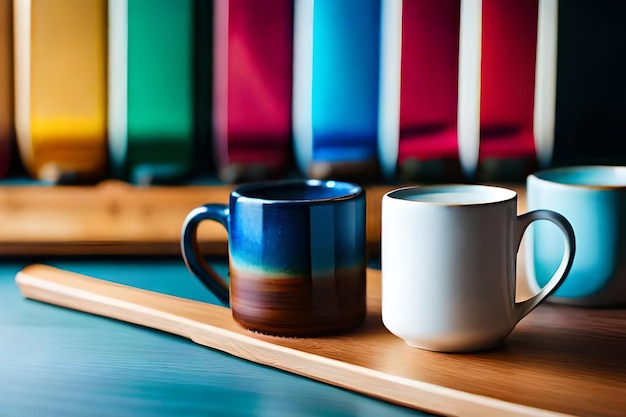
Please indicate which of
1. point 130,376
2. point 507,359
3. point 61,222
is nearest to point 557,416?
point 507,359

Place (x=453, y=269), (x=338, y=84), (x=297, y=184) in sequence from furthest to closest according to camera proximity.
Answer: (x=338, y=84) → (x=297, y=184) → (x=453, y=269)

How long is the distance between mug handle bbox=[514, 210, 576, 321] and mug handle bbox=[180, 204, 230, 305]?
7.6 inches

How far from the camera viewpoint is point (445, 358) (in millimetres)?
496

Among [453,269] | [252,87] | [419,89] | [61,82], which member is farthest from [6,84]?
[453,269]

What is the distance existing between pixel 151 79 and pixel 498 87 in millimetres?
292

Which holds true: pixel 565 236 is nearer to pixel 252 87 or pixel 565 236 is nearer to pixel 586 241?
pixel 586 241

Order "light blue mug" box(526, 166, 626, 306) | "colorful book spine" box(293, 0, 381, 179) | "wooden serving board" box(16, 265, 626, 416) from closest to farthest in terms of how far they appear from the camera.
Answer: "wooden serving board" box(16, 265, 626, 416) → "light blue mug" box(526, 166, 626, 306) → "colorful book spine" box(293, 0, 381, 179)

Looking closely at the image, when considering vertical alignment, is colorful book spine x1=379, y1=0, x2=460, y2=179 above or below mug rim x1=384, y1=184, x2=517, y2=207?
above

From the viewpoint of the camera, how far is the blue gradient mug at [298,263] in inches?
20.5

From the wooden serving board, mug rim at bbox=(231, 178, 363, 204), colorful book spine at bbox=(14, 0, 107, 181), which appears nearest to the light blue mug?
the wooden serving board

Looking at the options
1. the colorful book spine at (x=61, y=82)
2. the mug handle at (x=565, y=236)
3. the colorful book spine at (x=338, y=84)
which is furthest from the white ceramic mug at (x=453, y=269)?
the colorful book spine at (x=61, y=82)

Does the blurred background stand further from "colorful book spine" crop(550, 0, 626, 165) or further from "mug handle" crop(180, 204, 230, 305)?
"mug handle" crop(180, 204, 230, 305)

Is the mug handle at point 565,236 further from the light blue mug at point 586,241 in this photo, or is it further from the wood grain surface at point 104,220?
the wood grain surface at point 104,220

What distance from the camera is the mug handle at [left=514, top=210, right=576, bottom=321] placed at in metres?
0.51
